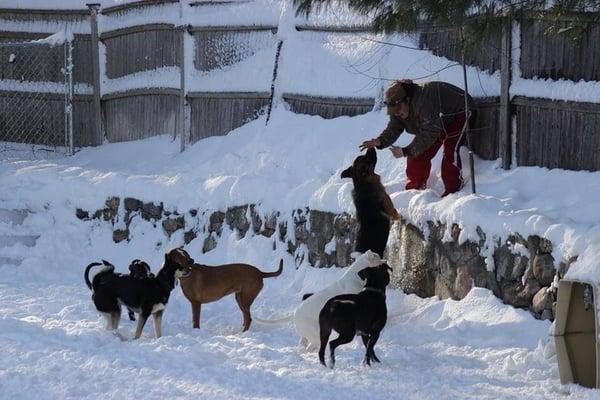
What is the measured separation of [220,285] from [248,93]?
539cm

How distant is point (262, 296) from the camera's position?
1352 centimetres

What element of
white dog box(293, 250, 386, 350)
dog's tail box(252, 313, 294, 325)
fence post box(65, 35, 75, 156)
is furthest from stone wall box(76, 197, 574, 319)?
fence post box(65, 35, 75, 156)

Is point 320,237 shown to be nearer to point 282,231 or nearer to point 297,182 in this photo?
point 282,231

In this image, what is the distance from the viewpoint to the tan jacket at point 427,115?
1252cm

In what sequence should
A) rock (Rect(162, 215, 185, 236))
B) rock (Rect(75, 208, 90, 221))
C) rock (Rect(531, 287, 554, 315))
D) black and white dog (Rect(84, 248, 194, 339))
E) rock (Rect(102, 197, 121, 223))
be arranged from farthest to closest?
rock (Rect(75, 208, 90, 221)) → rock (Rect(102, 197, 121, 223)) → rock (Rect(162, 215, 185, 236)) → black and white dog (Rect(84, 248, 194, 339)) → rock (Rect(531, 287, 554, 315))

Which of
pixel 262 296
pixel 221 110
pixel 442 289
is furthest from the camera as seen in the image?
pixel 221 110

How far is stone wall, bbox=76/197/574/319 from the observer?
1049cm

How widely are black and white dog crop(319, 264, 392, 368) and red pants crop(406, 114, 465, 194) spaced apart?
274cm

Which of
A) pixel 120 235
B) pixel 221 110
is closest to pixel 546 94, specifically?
pixel 221 110

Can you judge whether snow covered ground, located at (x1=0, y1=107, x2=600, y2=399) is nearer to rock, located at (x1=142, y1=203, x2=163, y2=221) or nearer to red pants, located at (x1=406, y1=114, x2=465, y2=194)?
rock, located at (x1=142, y1=203, x2=163, y2=221)

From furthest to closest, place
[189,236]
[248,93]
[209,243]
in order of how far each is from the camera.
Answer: [248,93], [189,236], [209,243]

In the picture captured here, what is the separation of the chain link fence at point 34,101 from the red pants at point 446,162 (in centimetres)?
898

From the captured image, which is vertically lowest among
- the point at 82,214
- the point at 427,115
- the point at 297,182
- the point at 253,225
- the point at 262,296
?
the point at 262,296

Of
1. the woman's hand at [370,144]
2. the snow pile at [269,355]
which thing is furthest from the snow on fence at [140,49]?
the woman's hand at [370,144]
